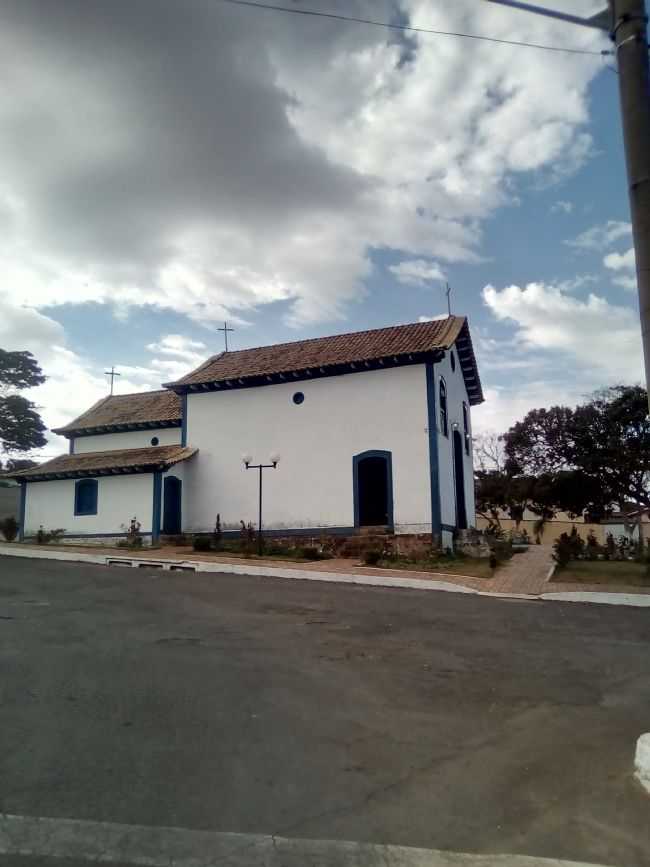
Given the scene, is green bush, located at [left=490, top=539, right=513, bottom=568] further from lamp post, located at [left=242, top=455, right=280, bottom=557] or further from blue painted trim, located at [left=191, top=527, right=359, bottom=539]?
lamp post, located at [left=242, top=455, right=280, bottom=557]

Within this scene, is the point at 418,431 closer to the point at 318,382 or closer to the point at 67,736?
the point at 318,382

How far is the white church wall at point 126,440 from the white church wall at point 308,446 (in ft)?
6.02

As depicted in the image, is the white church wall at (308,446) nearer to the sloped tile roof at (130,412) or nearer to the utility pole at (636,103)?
the sloped tile roof at (130,412)

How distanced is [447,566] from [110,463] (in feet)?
39.6

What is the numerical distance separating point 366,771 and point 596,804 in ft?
5.04

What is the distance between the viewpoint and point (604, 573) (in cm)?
1675

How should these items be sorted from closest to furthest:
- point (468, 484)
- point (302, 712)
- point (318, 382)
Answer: point (302, 712) → point (318, 382) → point (468, 484)

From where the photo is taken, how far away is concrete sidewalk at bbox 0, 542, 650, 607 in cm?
1416

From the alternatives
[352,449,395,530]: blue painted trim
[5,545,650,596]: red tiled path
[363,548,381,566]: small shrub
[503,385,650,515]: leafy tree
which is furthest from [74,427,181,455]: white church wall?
[503,385,650,515]: leafy tree

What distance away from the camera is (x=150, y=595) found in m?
12.7

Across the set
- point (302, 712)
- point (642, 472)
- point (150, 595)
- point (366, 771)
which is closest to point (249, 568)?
point (150, 595)

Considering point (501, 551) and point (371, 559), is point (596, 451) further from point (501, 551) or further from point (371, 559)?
point (371, 559)

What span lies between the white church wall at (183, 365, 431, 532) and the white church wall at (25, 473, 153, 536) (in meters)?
1.81

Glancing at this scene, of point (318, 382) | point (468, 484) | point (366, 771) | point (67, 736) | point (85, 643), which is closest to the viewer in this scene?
point (366, 771)
